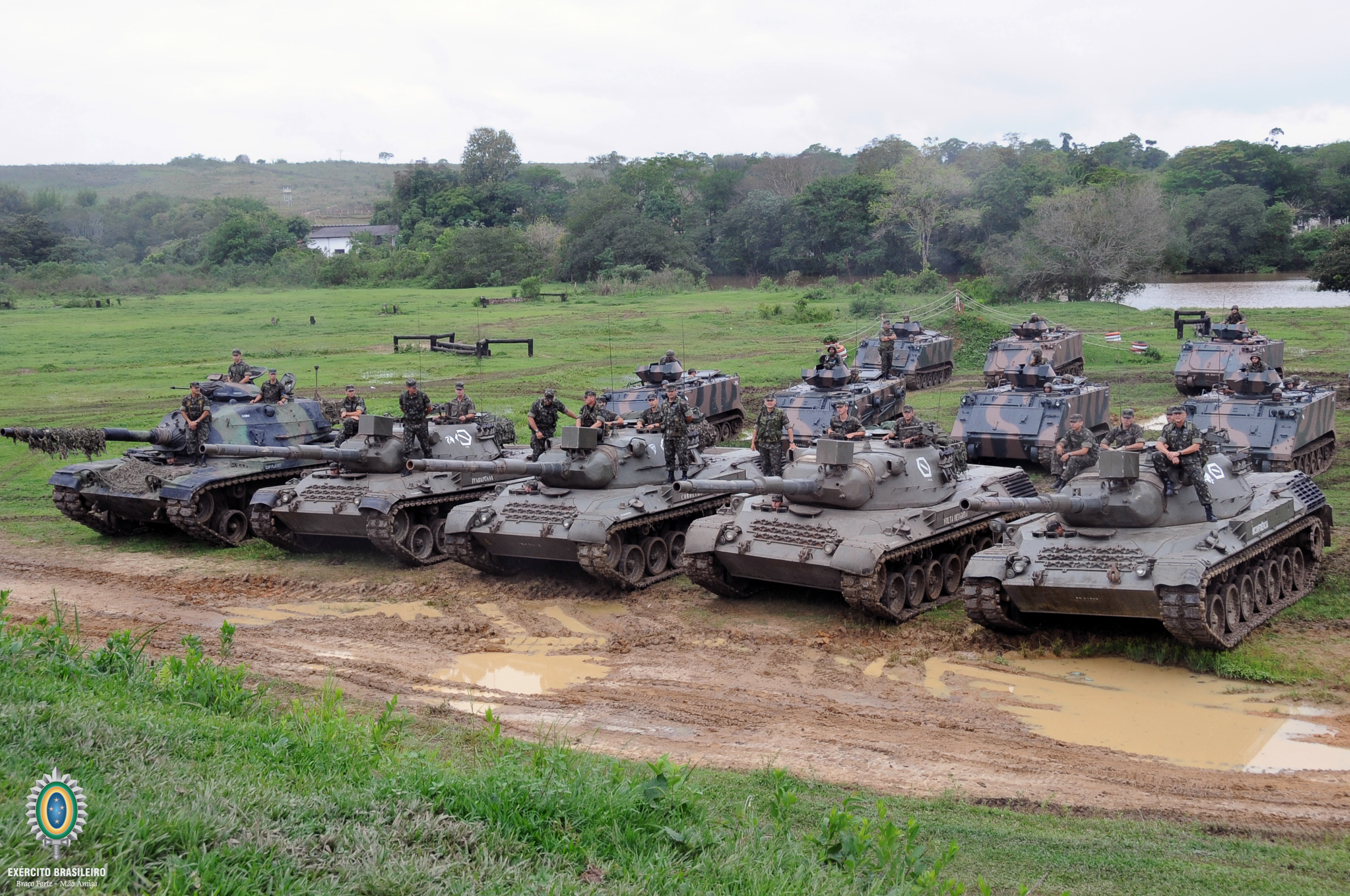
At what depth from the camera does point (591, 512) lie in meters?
15.7

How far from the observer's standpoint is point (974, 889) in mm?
7383

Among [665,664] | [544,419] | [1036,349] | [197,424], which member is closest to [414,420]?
[544,419]

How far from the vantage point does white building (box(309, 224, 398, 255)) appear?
86.6 m

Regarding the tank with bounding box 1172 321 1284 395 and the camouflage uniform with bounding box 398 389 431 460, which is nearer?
the camouflage uniform with bounding box 398 389 431 460

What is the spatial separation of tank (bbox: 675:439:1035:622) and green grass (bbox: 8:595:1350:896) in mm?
4832

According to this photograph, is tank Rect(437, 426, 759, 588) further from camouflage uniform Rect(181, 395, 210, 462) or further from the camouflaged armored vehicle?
the camouflaged armored vehicle

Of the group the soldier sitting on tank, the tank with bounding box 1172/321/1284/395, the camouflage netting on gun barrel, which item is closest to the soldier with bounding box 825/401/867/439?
the soldier sitting on tank

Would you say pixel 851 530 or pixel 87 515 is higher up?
pixel 851 530

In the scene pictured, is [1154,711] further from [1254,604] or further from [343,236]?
[343,236]

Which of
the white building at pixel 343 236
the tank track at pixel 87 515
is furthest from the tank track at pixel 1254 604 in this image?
the white building at pixel 343 236

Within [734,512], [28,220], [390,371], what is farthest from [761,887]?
[28,220]

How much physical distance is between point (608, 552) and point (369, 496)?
3945 mm

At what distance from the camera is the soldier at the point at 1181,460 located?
516 inches

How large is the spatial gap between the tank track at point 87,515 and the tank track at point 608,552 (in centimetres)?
891
